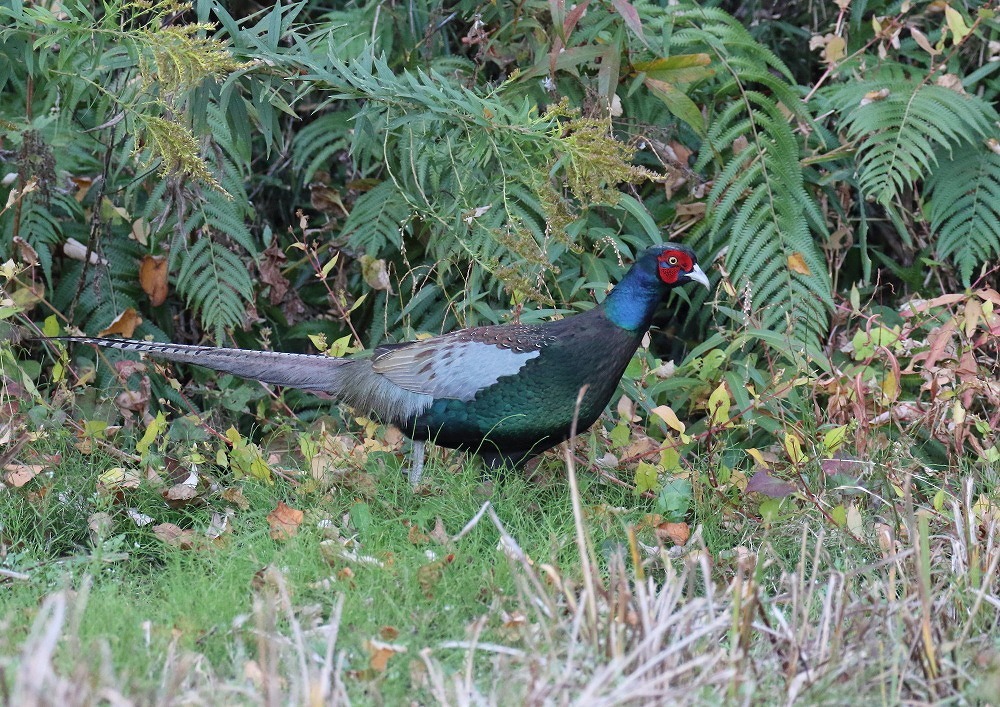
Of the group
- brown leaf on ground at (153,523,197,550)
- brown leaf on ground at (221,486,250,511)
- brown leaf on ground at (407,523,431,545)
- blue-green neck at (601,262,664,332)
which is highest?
blue-green neck at (601,262,664,332)

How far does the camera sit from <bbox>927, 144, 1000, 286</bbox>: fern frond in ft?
14.7

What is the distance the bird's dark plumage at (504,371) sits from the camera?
146 inches

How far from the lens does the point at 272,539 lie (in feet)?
10.8

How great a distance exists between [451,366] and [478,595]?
0.98 meters

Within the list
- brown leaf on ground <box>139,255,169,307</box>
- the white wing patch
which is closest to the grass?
the white wing patch

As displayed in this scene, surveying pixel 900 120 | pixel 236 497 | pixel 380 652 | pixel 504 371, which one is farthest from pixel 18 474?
pixel 900 120

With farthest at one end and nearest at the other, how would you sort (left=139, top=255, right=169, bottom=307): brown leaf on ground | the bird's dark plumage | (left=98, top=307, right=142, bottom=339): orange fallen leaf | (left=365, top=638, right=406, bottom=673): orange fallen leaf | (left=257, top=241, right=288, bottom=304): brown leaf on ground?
(left=257, top=241, right=288, bottom=304): brown leaf on ground, (left=139, top=255, right=169, bottom=307): brown leaf on ground, (left=98, top=307, right=142, bottom=339): orange fallen leaf, the bird's dark plumage, (left=365, top=638, right=406, bottom=673): orange fallen leaf

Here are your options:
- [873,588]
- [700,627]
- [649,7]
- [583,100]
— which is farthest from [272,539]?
[649,7]

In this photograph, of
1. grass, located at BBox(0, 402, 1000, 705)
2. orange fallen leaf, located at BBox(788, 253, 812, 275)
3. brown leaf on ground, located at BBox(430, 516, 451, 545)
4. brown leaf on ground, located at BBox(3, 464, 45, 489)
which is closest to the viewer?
grass, located at BBox(0, 402, 1000, 705)

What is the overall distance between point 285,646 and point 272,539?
81 cm

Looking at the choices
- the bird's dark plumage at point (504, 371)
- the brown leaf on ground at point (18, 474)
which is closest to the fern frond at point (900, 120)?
the bird's dark plumage at point (504, 371)

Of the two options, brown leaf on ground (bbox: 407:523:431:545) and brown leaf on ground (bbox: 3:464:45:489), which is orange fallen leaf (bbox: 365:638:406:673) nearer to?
brown leaf on ground (bbox: 407:523:431:545)

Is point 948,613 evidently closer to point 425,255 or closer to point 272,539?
point 272,539

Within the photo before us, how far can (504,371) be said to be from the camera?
3715 millimetres
